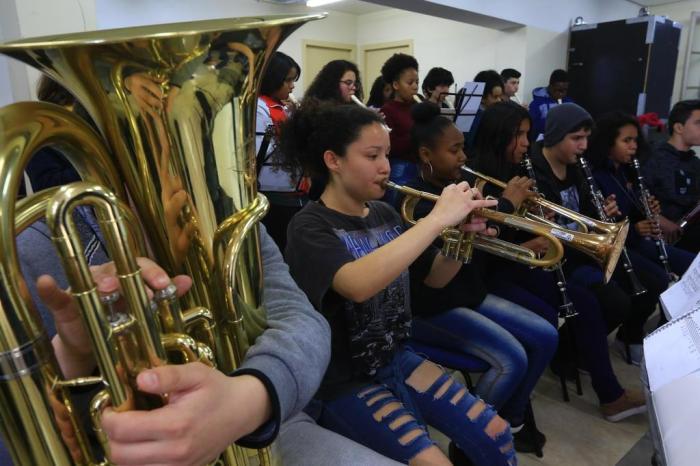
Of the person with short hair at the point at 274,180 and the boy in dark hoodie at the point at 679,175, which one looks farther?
the boy in dark hoodie at the point at 679,175

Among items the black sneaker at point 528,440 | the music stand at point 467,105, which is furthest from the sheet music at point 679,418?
the music stand at point 467,105

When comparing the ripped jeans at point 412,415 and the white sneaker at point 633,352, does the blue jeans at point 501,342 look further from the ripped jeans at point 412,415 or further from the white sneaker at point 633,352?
the white sneaker at point 633,352

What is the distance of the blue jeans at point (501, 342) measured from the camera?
1.46 meters

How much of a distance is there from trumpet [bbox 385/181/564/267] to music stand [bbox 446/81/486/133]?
93.7 inches

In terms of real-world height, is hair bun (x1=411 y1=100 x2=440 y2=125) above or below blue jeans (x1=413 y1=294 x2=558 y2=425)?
above

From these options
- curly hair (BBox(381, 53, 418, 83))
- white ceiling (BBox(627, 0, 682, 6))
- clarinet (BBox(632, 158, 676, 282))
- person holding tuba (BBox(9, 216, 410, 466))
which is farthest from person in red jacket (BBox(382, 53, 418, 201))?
white ceiling (BBox(627, 0, 682, 6))

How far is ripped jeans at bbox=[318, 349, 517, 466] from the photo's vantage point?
1021 mm

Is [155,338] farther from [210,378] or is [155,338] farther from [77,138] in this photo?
[77,138]

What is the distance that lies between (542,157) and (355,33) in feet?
19.2

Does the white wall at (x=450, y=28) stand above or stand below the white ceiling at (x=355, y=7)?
below

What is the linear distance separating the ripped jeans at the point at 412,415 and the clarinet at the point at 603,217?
49.9 inches

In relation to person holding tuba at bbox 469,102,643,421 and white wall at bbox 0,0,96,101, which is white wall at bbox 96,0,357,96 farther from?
person holding tuba at bbox 469,102,643,421

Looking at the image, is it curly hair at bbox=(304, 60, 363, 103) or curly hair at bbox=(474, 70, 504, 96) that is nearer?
curly hair at bbox=(304, 60, 363, 103)

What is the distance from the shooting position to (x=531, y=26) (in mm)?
5480
